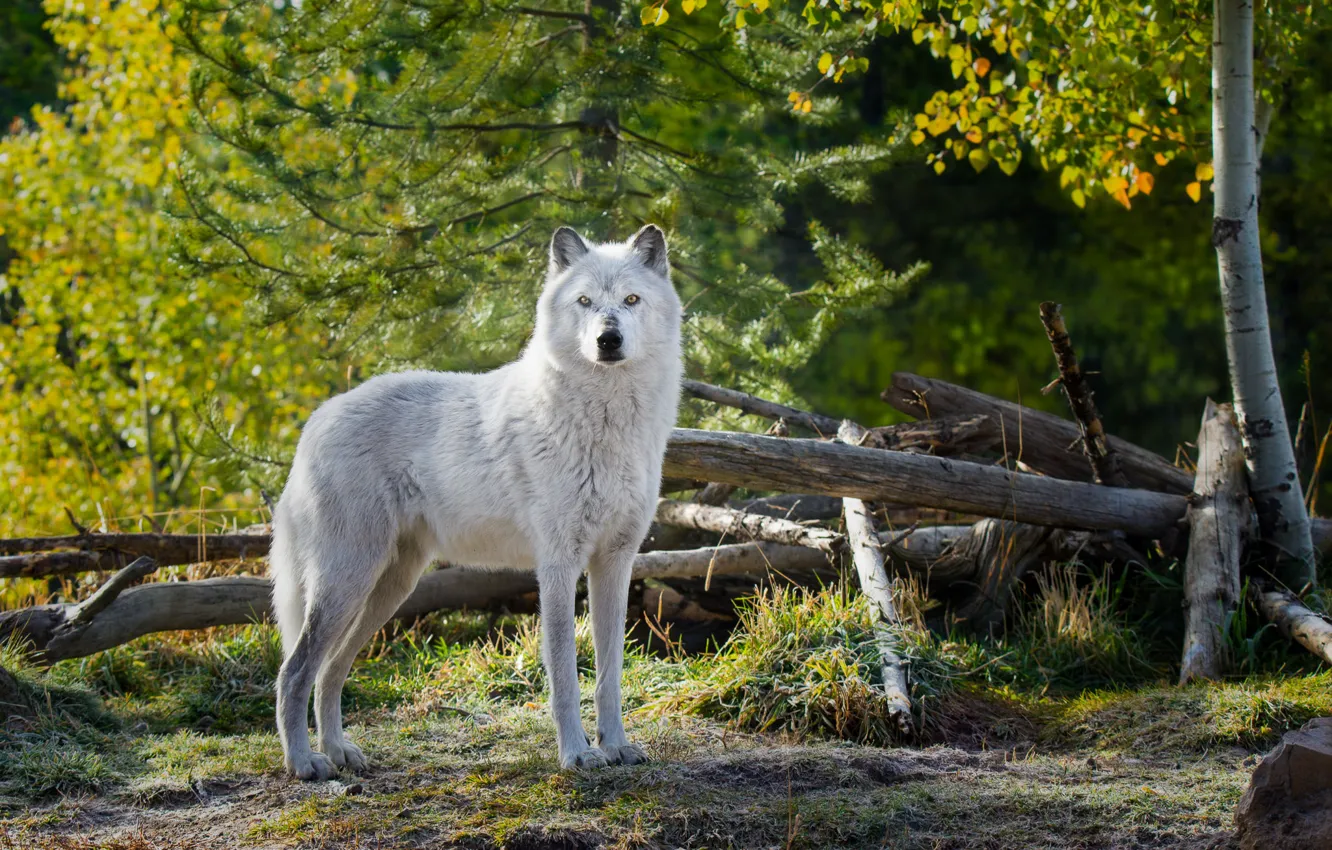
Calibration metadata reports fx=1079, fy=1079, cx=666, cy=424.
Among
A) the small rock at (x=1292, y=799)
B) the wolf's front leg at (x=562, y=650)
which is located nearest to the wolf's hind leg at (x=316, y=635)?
the wolf's front leg at (x=562, y=650)

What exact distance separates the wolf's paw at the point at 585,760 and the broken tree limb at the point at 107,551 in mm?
2985

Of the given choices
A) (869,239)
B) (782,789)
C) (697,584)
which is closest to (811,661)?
(782,789)

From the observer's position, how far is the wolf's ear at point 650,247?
4246 mm

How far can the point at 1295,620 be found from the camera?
196 inches

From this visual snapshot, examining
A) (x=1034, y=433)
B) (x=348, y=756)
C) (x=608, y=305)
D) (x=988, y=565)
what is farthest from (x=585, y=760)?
(x=1034, y=433)

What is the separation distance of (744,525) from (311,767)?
273 centimetres

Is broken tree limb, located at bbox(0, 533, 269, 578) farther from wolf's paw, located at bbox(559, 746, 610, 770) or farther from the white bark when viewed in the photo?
the white bark

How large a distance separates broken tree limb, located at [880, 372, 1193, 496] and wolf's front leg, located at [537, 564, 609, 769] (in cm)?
286

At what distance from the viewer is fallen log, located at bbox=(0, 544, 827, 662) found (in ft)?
17.1

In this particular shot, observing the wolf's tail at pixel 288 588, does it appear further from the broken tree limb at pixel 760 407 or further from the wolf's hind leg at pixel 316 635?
the broken tree limb at pixel 760 407

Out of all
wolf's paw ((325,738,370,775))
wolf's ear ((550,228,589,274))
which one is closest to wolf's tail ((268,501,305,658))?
wolf's paw ((325,738,370,775))

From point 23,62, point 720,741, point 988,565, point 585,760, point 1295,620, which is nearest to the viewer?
point 585,760

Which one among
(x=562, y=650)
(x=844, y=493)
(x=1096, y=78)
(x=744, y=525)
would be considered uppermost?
(x=1096, y=78)

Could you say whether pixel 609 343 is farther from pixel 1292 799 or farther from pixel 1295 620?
pixel 1295 620
